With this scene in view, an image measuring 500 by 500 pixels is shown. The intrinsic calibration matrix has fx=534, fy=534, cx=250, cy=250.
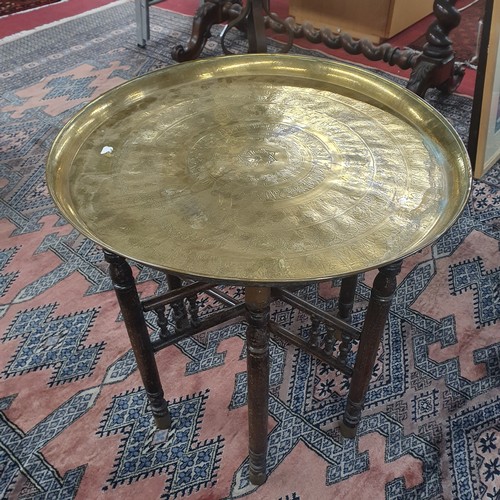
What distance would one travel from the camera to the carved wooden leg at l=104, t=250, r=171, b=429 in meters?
0.95

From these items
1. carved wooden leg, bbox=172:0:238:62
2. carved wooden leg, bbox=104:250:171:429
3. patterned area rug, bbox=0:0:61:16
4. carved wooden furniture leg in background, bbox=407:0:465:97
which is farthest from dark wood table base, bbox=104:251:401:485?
patterned area rug, bbox=0:0:61:16

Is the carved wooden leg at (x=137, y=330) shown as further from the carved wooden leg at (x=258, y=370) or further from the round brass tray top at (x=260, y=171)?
the carved wooden leg at (x=258, y=370)

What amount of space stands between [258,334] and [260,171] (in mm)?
288

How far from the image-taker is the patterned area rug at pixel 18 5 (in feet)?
11.6

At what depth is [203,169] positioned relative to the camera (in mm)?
946

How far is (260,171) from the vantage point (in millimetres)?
945

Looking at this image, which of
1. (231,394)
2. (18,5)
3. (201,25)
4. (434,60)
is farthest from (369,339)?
(18,5)

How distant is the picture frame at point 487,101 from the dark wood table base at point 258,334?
99 cm

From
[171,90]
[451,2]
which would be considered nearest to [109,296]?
[171,90]

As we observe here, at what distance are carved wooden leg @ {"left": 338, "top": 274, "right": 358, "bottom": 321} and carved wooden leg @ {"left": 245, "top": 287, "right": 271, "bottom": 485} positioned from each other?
48cm

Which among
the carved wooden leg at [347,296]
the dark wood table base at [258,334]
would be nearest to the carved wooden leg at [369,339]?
the dark wood table base at [258,334]

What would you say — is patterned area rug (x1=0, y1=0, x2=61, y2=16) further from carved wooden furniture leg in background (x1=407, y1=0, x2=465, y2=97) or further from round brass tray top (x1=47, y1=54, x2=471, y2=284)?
round brass tray top (x1=47, y1=54, x2=471, y2=284)

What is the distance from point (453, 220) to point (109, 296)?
44.4 inches

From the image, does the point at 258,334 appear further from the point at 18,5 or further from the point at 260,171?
the point at 18,5
